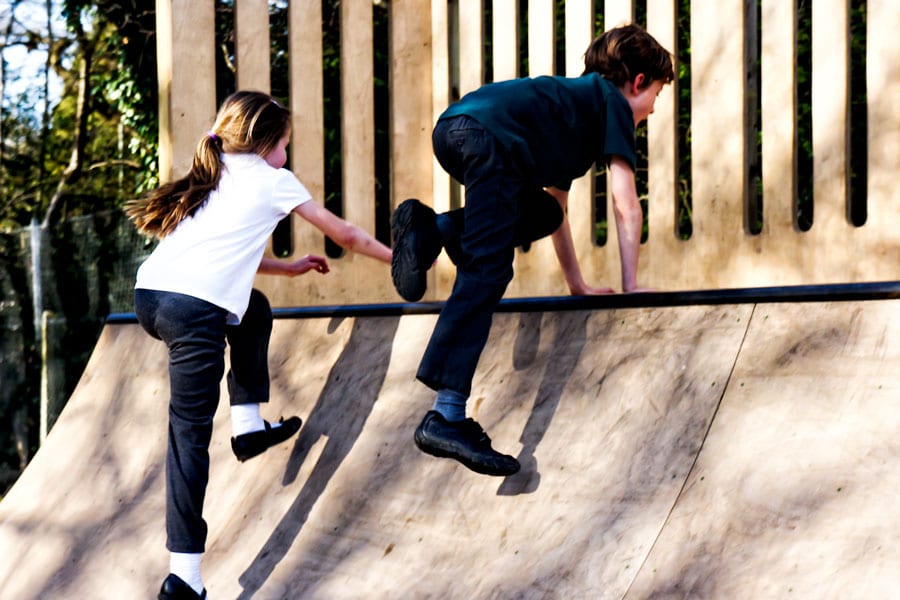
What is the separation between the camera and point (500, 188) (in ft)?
10.9

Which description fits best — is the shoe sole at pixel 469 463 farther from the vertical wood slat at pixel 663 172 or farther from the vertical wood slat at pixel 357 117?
the vertical wood slat at pixel 357 117

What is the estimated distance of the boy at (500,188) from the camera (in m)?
3.21

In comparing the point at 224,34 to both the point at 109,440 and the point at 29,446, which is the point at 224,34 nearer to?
the point at 29,446

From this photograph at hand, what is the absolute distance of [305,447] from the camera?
4090 mm

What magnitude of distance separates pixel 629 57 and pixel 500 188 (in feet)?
2.33

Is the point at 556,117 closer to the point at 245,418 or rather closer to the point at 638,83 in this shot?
the point at 638,83

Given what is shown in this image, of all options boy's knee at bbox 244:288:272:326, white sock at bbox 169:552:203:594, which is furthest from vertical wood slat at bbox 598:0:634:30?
white sock at bbox 169:552:203:594

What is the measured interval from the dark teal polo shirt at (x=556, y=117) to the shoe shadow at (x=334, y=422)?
3.69 feet

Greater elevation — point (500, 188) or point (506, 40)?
point (506, 40)

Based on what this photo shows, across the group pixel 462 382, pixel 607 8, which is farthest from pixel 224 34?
pixel 462 382

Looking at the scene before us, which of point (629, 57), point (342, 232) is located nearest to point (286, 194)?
point (342, 232)

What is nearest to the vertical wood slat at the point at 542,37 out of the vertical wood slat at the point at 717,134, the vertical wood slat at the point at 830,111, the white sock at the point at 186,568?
the vertical wood slat at the point at 717,134

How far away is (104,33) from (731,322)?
12796 millimetres

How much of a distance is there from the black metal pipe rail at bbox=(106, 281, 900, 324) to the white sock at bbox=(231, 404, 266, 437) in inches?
28.5
